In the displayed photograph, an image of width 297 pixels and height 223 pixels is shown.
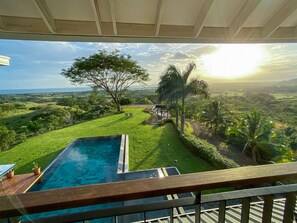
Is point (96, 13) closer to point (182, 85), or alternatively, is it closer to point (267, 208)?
point (267, 208)

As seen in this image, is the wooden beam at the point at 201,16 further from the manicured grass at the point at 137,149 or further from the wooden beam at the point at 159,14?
the manicured grass at the point at 137,149

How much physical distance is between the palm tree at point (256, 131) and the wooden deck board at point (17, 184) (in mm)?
7676

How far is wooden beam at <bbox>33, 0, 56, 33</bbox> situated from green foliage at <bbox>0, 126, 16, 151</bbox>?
926 cm

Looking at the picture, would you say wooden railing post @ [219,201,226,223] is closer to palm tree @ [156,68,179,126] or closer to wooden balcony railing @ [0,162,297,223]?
wooden balcony railing @ [0,162,297,223]

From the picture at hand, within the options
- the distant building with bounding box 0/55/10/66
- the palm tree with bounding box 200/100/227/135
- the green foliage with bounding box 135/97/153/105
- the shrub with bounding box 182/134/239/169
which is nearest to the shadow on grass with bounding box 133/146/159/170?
the shrub with bounding box 182/134/239/169

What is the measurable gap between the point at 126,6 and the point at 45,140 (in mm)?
10642

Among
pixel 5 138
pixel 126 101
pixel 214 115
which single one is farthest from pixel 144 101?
pixel 5 138

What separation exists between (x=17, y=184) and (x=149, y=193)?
5.64m

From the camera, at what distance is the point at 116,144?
29.0 feet

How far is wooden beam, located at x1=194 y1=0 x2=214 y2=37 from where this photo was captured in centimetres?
129

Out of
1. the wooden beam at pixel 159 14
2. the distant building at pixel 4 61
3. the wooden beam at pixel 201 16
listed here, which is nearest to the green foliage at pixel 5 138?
the distant building at pixel 4 61

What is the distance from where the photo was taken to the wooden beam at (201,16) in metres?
1.29

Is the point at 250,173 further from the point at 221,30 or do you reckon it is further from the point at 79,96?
the point at 79,96

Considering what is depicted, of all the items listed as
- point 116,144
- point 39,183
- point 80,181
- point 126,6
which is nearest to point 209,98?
point 116,144
